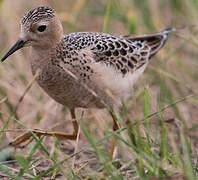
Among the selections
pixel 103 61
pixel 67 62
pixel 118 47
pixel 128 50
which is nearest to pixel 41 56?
pixel 67 62

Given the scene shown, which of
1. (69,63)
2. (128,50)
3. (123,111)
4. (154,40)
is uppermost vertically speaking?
(154,40)

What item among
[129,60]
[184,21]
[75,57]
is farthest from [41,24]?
[184,21]

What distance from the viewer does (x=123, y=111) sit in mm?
3734

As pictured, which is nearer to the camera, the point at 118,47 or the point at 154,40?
the point at 118,47

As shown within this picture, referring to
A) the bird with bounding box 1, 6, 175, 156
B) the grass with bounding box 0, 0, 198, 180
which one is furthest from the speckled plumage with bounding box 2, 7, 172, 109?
the grass with bounding box 0, 0, 198, 180

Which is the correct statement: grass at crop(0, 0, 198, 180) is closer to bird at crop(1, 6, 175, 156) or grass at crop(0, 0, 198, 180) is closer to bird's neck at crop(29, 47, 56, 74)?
bird at crop(1, 6, 175, 156)

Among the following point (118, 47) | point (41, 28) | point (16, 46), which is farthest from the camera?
point (118, 47)

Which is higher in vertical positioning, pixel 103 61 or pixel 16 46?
pixel 16 46

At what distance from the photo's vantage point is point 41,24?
13.7 feet

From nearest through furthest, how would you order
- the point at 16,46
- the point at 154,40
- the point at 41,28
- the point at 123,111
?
1. the point at 123,111
2. the point at 16,46
3. the point at 41,28
4. the point at 154,40

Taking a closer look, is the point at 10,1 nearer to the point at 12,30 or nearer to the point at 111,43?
the point at 12,30

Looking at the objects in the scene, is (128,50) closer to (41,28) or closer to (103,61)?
(103,61)

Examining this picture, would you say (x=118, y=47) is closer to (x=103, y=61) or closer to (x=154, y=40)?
(x=103, y=61)

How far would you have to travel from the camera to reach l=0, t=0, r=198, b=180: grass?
3.57 meters
